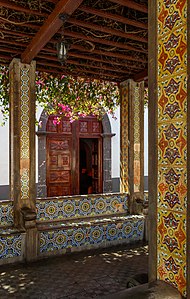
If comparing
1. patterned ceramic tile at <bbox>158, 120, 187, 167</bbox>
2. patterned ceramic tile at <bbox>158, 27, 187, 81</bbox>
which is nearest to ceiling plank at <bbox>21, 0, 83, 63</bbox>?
patterned ceramic tile at <bbox>158, 27, 187, 81</bbox>

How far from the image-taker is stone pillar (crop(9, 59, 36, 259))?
14.7ft

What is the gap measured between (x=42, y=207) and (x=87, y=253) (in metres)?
1.18

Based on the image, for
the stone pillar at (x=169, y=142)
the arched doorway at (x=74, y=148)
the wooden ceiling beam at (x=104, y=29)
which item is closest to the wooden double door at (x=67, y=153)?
the arched doorway at (x=74, y=148)

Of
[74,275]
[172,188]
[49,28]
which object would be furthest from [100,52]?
[172,188]

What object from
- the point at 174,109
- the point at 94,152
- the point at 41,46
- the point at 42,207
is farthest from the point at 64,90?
the point at 174,109

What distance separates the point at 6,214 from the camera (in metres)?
4.55

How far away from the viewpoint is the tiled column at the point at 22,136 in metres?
4.48

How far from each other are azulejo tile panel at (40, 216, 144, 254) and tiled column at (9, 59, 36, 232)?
574mm

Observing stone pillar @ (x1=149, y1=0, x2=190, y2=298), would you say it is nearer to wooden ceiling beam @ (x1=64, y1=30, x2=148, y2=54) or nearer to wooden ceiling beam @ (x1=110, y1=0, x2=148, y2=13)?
wooden ceiling beam @ (x1=110, y1=0, x2=148, y2=13)

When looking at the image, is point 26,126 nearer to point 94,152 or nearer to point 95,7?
point 95,7

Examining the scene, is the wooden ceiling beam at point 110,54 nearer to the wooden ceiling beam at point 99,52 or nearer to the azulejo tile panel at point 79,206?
the wooden ceiling beam at point 99,52

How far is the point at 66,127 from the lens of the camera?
8.45 m

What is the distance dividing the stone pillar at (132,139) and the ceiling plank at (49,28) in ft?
7.51

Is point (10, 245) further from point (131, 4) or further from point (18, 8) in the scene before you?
point (131, 4)
